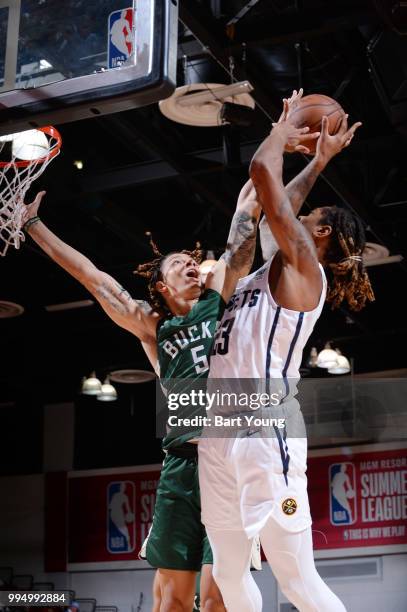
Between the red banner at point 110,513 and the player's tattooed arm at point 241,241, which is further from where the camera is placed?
the red banner at point 110,513

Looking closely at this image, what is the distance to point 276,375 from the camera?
13.1 feet

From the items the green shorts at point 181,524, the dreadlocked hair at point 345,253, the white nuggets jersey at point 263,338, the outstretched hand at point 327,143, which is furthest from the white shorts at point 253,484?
the outstretched hand at point 327,143

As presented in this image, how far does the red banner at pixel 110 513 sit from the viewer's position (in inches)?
597

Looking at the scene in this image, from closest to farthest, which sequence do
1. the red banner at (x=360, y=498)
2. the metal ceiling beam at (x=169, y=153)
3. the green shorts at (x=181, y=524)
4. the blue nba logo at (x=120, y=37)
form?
the blue nba logo at (x=120, y=37) → the green shorts at (x=181, y=524) → the metal ceiling beam at (x=169, y=153) → the red banner at (x=360, y=498)

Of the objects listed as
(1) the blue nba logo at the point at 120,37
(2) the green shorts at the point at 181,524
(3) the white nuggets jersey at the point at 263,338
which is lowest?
(2) the green shorts at the point at 181,524

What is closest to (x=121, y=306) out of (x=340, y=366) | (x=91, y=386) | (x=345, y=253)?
(x=345, y=253)

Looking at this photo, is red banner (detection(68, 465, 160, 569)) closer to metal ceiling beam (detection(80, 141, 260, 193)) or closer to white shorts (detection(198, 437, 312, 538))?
metal ceiling beam (detection(80, 141, 260, 193))

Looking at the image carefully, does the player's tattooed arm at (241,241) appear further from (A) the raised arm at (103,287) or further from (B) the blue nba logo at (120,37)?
(B) the blue nba logo at (120,37)

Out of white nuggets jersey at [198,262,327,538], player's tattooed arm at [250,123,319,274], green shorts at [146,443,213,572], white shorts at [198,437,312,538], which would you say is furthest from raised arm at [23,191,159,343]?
player's tattooed arm at [250,123,319,274]

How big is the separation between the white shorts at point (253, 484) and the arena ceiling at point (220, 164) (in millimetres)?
2497

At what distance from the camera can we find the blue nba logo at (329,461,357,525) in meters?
13.9

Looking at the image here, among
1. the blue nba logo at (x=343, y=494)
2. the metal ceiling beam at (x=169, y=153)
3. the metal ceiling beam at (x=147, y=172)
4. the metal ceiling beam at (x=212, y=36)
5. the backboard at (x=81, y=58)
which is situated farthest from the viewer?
the blue nba logo at (x=343, y=494)

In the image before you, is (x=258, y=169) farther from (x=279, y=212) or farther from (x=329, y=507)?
(x=329, y=507)

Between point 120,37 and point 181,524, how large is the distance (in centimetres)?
222
